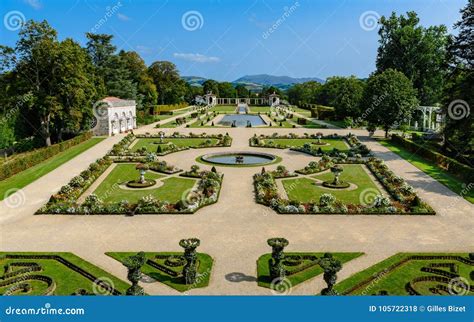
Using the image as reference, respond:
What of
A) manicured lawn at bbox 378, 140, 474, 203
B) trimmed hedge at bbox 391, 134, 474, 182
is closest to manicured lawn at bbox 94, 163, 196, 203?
manicured lawn at bbox 378, 140, 474, 203

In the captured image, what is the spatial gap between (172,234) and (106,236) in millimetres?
3320

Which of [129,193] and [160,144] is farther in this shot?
[160,144]

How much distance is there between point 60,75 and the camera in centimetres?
4794

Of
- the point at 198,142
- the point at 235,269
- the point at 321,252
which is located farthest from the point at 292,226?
the point at 198,142

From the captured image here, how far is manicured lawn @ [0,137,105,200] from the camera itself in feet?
103

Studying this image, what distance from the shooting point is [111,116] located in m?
58.7

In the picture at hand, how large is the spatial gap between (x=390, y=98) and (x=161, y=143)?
1150 inches

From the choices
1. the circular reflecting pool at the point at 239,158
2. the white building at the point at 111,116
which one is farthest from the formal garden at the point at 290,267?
the white building at the point at 111,116

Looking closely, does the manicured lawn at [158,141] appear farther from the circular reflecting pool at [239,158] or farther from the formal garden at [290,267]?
the formal garden at [290,267]

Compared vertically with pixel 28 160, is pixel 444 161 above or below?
above

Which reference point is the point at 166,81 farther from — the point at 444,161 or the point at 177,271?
the point at 177,271

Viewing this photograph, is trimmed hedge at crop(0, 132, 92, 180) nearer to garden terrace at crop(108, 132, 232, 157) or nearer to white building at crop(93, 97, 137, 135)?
garden terrace at crop(108, 132, 232, 157)

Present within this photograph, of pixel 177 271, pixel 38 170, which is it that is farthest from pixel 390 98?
pixel 177 271

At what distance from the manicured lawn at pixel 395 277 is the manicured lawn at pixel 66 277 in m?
8.78
